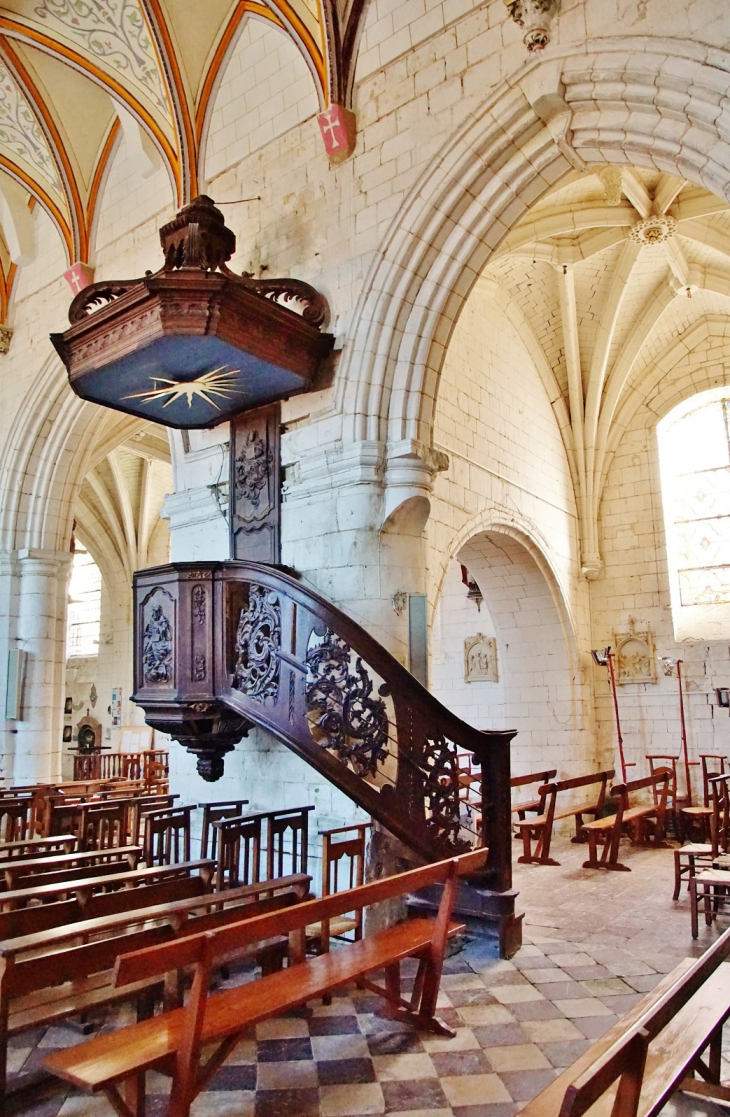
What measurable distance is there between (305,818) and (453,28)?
5.14 meters

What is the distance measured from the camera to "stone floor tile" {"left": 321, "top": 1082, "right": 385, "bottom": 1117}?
100 inches

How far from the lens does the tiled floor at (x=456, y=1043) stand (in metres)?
2.61

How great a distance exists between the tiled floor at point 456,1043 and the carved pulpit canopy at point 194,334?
3.50 meters

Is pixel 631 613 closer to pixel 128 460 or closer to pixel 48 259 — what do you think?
pixel 48 259

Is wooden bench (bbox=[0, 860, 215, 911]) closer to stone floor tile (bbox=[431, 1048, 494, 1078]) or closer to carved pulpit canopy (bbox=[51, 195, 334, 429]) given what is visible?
stone floor tile (bbox=[431, 1048, 494, 1078])

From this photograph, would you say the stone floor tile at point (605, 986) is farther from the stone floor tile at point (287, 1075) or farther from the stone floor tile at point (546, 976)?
the stone floor tile at point (287, 1075)

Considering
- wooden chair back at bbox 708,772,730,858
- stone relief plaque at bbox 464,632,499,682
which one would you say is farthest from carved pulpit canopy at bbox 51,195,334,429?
stone relief plaque at bbox 464,632,499,682

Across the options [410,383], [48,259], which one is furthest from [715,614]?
[48,259]

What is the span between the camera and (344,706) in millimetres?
4277

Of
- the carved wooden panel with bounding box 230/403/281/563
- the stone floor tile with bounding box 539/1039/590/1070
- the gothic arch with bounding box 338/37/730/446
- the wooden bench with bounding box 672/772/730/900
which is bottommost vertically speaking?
the stone floor tile with bounding box 539/1039/590/1070

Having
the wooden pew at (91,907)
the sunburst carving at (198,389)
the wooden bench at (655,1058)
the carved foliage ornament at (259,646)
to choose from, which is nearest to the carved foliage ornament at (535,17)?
the sunburst carving at (198,389)

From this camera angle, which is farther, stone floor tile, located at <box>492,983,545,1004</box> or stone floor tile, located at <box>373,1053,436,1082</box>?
stone floor tile, located at <box>492,983,545,1004</box>

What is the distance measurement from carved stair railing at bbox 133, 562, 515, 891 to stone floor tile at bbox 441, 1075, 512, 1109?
4.51 feet

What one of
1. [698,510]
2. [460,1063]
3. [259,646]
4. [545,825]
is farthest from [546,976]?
[698,510]
